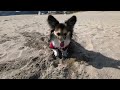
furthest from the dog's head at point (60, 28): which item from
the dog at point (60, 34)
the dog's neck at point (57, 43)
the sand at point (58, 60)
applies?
the sand at point (58, 60)

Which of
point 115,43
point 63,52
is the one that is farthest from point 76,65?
point 115,43

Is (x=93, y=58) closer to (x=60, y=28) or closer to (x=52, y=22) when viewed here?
(x=60, y=28)

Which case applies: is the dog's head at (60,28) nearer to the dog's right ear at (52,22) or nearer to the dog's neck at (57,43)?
the dog's right ear at (52,22)

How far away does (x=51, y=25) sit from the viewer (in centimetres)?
449

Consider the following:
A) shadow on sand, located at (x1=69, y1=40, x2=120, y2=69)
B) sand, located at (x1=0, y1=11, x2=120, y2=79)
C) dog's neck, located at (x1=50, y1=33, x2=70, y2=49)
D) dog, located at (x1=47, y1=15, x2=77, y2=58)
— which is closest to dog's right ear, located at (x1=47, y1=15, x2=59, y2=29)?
dog, located at (x1=47, y1=15, x2=77, y2=58)

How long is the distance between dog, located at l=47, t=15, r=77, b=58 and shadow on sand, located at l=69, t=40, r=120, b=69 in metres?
0.30

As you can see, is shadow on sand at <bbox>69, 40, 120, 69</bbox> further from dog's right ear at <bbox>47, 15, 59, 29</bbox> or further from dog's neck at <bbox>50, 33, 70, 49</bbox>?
dog's right ear at <bbox>47, 15, 59, 29</bbox>

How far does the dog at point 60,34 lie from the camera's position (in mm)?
4348

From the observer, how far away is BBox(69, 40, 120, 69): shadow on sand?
4.26 metres

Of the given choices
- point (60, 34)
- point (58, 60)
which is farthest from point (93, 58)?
point (60, 34)
